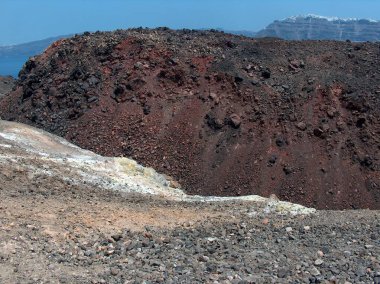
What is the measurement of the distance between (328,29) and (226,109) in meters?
42.4

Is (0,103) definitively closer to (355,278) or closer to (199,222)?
(199,222)

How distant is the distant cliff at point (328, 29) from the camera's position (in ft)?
205

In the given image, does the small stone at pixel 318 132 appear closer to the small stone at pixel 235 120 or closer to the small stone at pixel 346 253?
the small stone at pixel 235 120

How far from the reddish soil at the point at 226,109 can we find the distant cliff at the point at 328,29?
1346 inches

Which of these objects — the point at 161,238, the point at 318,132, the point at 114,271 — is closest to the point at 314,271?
the point at 161,238

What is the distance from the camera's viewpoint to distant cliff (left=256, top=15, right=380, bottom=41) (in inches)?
2454

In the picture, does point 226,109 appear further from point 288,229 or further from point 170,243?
point 170,243

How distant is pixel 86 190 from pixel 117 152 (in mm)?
10456

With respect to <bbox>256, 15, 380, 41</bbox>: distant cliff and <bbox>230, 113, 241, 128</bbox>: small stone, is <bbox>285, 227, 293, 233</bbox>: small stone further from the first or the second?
<bbox>256, 15, 380, 41</bbox>: distant cliff

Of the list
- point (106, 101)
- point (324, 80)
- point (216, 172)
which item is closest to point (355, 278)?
point (216, 172)

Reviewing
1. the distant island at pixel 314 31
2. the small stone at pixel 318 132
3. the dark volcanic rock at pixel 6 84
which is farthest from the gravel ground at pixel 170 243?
the distant island at pixel 314 31

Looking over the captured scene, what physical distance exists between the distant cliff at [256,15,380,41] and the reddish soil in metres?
34.2

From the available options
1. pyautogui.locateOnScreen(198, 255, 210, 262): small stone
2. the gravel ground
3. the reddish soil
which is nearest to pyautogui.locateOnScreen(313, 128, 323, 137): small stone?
the reddish soil

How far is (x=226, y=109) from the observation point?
26578 mm
